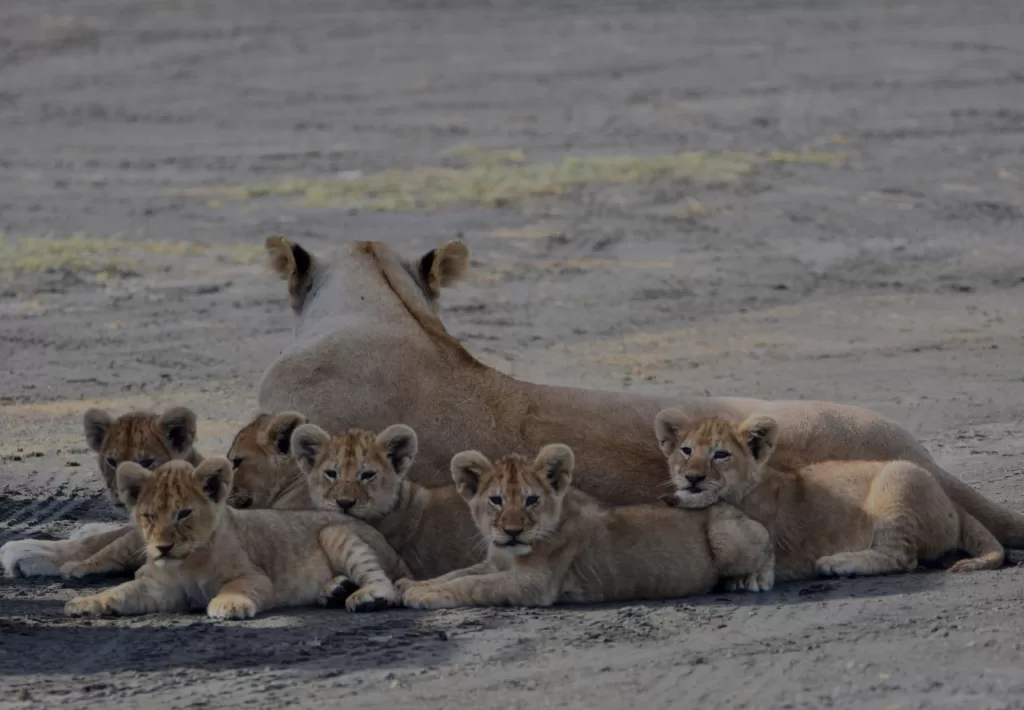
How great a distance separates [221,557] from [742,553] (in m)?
2.16

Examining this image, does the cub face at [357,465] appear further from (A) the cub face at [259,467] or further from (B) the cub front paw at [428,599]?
(B) the cub front paw at [428,599]

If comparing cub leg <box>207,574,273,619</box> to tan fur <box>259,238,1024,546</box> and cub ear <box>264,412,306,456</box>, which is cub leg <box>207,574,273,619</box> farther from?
tan fur <box>259,238,1024,546</box>

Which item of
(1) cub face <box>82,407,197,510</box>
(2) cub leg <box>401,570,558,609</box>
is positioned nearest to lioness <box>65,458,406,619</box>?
(2) cub leg <box>401,570,558,609</box>

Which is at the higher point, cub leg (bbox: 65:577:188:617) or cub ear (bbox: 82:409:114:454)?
cub ear (bbox: 82:409:114:454)

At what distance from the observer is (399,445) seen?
8.99 meters

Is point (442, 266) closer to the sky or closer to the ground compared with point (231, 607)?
closer to the sky

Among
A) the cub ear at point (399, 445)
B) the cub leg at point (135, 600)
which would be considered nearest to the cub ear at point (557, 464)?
the cub ear at point (399, 445)

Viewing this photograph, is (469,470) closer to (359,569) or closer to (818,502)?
(359,569)

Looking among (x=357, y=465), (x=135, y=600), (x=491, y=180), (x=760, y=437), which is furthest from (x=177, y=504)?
(x=491, y=180)

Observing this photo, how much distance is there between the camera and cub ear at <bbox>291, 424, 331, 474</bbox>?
29.1 ft

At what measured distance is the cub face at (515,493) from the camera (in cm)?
845

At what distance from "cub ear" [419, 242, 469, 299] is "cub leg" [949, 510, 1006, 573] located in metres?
2.99

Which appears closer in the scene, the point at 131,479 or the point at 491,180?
the point at 131,479

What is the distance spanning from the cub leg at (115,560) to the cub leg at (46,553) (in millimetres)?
97
